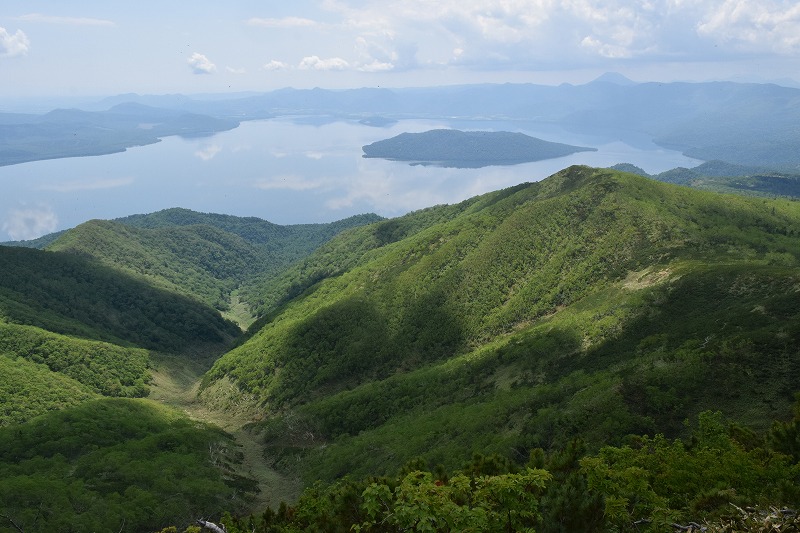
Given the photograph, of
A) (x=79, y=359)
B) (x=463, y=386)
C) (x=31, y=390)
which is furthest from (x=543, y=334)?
(x=79, y=359)

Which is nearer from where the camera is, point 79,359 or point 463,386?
point 463,386

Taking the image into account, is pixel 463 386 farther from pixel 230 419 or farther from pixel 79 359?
pixel 79 359

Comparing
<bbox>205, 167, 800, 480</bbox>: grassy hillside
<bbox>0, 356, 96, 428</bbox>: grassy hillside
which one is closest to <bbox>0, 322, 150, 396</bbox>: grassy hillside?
<bbox>0, 356, 96, 428</bbox>: grassy hillside

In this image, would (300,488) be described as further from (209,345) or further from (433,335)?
(209,345)

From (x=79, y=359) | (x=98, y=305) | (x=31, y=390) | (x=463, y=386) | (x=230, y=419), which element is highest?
(x=463, y=386)

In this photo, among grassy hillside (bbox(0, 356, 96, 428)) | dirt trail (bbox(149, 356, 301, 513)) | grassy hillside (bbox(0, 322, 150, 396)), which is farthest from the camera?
grassy hillside (bbox(0, 322, 150, 396))

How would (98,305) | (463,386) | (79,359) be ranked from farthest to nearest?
(98,305) → (79,359) → (463,386)

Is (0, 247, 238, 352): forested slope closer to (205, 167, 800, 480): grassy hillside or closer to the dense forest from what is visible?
the dense forest
